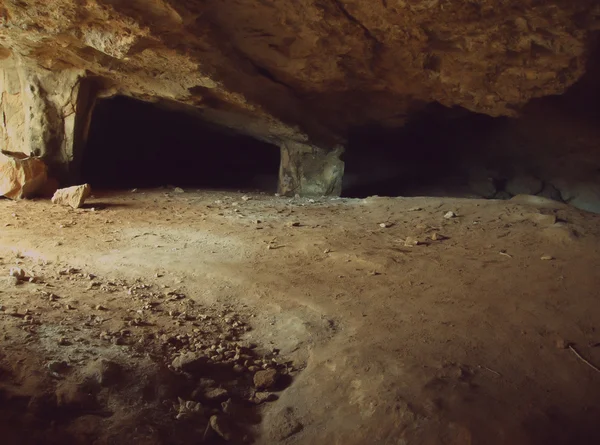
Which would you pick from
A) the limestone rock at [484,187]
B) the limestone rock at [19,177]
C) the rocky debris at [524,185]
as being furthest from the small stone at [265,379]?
the rocky debris at [524,185]

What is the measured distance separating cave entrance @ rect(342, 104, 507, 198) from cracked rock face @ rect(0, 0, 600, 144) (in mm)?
2452

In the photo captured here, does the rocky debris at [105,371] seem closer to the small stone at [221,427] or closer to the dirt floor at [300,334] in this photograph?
the dirt floor at [300,334]

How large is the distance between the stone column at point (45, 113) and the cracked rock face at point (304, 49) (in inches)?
6.9

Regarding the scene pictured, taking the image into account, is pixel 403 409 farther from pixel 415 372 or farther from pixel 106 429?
pixel 106 429

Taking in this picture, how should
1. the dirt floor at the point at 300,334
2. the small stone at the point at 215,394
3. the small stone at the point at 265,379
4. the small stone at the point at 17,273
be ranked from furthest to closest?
1. the small stone at the point at 17,273
2. the small stone at the point at 265,379
3. the small stone at the point at 215,394
4. the dirt floor at the point at 300,334

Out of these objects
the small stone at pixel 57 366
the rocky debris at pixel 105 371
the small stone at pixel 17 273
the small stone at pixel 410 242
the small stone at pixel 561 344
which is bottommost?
the small stone at pixel 17 273

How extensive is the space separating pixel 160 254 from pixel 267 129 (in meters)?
4.08

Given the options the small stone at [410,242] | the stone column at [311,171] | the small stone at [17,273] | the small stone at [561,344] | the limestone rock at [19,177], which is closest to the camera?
the small stone at [561,344]

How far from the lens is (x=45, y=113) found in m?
6.60

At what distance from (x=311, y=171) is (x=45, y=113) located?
374cm

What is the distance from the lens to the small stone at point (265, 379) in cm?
235

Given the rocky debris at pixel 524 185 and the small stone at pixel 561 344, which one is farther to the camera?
the rocky debris at pixel 524 185

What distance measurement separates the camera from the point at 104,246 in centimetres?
410

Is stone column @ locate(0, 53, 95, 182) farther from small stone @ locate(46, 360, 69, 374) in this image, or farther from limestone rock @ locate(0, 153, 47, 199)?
small stone @ locate(46, 360, 69, 374)
